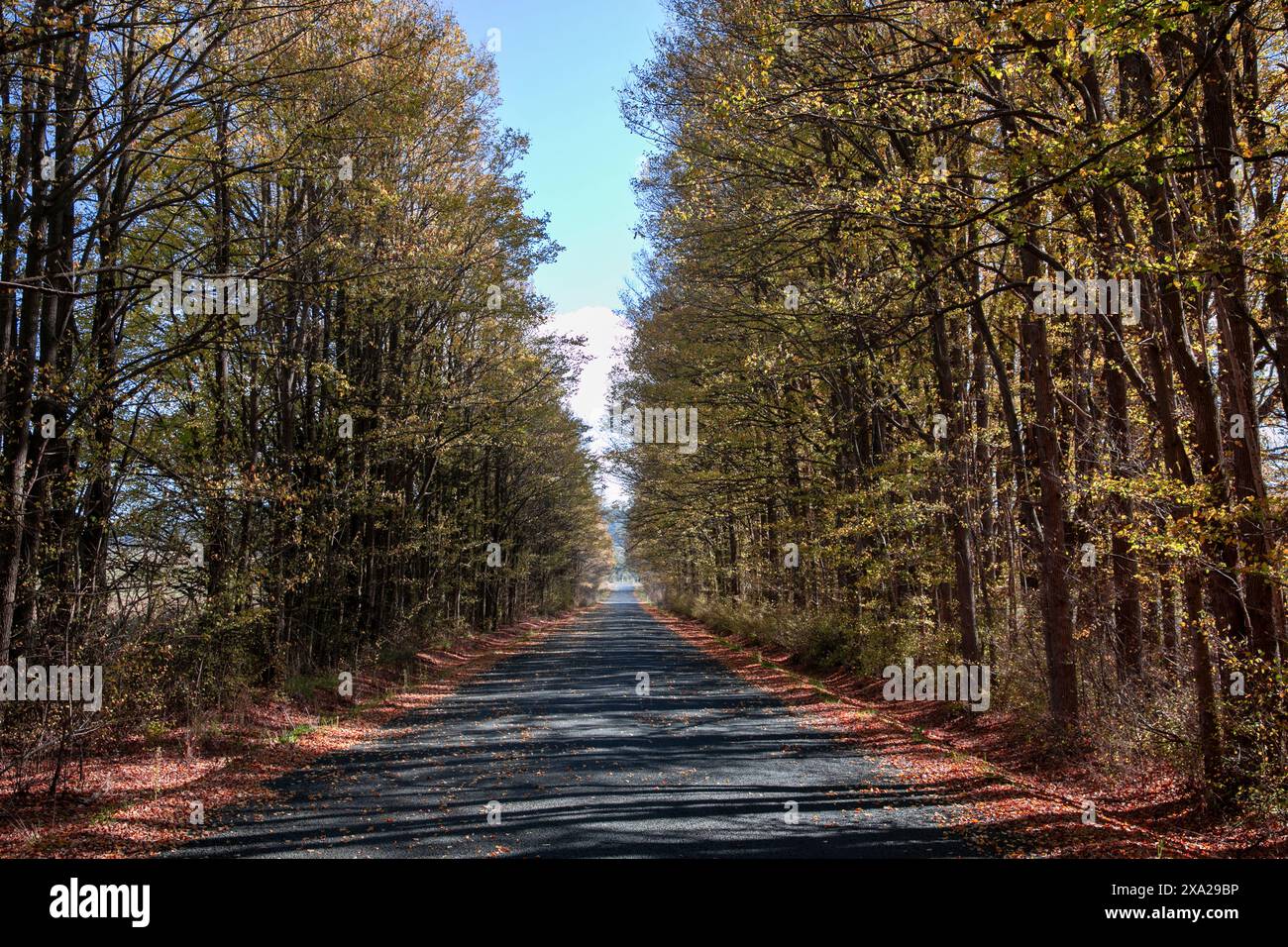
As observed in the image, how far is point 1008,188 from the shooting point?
7.67m

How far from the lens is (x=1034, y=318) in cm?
1082

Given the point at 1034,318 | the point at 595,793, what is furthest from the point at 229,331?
the point at 1034,318

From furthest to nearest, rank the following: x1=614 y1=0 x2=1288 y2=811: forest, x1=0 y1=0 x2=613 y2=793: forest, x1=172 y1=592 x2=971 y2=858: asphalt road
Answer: x1=0 y1=0 x2=613 y2=793: forest
x1=614 y1=0 x2=1288 y2=811: forest
x1=172 y1=592 x2=971 y2=858: asphalt road

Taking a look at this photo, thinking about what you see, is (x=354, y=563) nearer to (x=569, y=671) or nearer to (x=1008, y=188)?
(x=569, y=671)

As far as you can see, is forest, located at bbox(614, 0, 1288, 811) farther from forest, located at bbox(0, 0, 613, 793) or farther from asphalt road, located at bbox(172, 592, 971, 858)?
forest, located at bbox(0, 0, 613, 793)

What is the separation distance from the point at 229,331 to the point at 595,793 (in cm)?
753

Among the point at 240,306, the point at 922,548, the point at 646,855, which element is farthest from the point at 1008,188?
the point at 240,306

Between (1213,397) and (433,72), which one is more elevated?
(433,72)

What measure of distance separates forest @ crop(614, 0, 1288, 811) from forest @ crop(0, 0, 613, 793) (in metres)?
4.44

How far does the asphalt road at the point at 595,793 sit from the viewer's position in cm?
670

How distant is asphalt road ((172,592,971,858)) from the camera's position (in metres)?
6.70

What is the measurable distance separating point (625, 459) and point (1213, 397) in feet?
94.1

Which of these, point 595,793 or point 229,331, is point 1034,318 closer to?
point 595,793

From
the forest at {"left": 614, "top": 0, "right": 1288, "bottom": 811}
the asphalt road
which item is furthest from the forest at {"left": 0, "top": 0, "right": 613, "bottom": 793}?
the forest at {"left": 614, "top": 0, "right": 1288, "bottom": 811}
